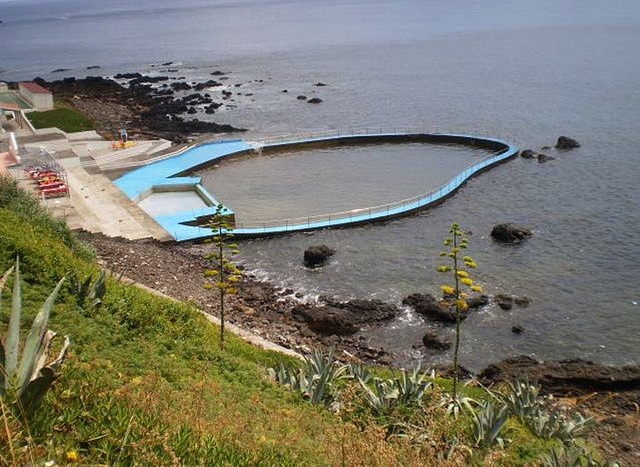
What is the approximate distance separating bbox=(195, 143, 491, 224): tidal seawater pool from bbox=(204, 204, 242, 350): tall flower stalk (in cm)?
609

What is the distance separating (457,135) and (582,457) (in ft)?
116

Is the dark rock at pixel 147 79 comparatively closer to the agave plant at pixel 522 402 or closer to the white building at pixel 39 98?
the white building at pixel 39 98

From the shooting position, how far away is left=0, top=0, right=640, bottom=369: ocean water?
2022 centimetres

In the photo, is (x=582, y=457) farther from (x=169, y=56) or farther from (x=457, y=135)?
(x=169, y=56)

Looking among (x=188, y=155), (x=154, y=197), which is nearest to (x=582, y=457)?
(x=154, y=197)

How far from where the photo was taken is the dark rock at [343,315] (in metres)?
19.5

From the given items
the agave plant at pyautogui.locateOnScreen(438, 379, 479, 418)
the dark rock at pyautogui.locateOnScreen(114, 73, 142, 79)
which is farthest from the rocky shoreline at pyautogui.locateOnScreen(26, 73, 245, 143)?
the agave plant at pyautogui.locateOnScreen(438, 379, 479, 418)

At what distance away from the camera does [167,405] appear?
7.23 metres

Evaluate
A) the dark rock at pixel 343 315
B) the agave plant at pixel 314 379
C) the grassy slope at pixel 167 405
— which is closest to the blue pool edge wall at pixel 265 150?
the dark rock at pixel 343 315

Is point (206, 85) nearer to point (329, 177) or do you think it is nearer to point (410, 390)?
point (329, 177)

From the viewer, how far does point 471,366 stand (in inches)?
696

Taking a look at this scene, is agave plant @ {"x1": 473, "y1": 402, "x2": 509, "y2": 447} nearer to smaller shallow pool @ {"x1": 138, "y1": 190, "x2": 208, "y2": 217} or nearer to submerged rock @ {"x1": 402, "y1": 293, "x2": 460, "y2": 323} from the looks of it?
submerged rock @ {"x1": 402, "y1": 293, "x2": 460, "y2": 323}

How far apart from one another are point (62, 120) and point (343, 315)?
3205 cm

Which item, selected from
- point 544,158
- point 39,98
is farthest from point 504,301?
point 39,98
